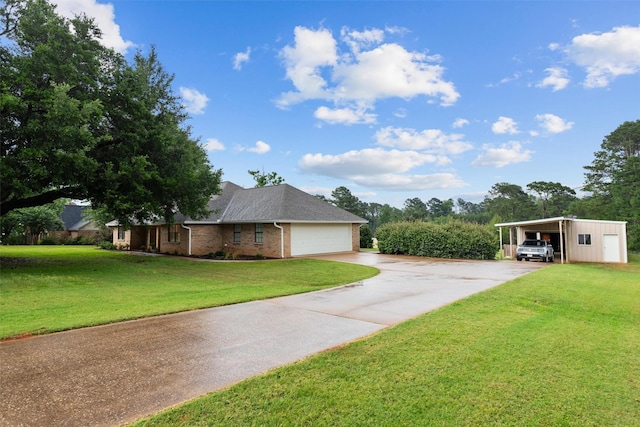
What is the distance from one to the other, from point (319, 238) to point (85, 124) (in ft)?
48.3

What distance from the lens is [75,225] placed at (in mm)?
42719

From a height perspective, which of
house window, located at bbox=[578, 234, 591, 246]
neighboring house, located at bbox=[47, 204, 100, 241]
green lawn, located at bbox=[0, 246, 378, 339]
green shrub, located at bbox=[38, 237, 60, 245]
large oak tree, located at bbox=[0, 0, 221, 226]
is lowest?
green lawn, located at bbox=[0, 246, 378, 339]

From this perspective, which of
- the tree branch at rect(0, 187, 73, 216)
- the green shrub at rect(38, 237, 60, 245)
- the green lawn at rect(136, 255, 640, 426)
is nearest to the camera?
the green lawn at rect(136, 255, 640, 426)

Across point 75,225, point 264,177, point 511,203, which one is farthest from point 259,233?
point 511,203

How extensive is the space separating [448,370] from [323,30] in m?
15.9

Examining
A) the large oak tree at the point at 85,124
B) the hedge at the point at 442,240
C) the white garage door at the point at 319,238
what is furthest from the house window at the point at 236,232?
the hedge at the point at 442,240

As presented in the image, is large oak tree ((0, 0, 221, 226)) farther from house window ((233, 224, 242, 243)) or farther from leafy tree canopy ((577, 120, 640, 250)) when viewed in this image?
leafy tree canopy ((577, 120, 640, 250))

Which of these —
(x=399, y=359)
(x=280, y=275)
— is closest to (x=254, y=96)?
(x=280, y=275)

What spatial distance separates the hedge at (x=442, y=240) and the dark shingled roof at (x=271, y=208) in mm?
3357

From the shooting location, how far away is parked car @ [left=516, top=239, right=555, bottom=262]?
66.0ft

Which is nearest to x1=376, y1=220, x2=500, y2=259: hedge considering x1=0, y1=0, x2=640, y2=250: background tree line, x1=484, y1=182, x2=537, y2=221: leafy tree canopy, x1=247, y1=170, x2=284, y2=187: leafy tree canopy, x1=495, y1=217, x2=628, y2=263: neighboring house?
x1=495, y1=217, x2=628, y2=263: neighboring house

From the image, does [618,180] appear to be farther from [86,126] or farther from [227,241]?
[86,126]

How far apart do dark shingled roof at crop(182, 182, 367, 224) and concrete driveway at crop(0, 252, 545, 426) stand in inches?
538

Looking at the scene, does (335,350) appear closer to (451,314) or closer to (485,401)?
(485,401)
